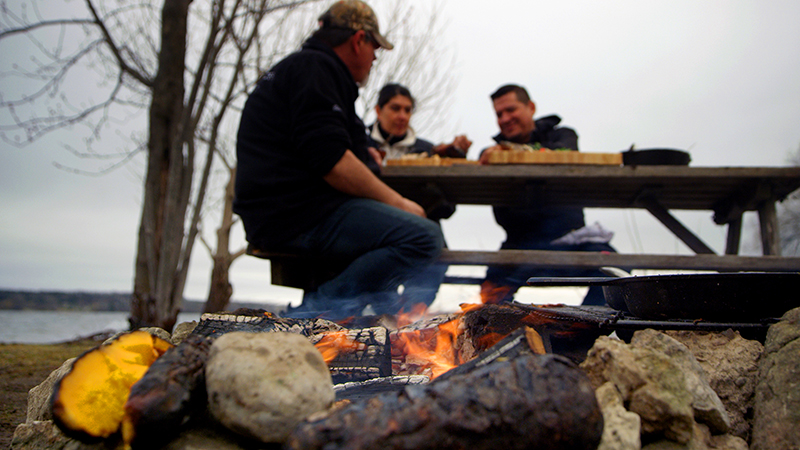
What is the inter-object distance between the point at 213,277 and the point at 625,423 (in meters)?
7.39

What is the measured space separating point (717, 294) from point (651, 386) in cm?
55

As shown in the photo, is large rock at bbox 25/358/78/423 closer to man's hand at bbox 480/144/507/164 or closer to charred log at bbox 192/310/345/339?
charred log at bbox 192/310/345/339

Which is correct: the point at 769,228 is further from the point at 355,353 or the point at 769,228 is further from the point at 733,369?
the point at 355,353

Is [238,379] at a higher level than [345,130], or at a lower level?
lower

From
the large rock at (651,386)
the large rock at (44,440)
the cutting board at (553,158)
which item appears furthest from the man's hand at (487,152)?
the large rock at (44,440)

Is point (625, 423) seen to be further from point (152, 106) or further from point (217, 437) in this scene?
point (152, 106)

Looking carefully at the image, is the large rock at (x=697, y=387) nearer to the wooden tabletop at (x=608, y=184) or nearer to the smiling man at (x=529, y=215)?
the wooden tabletop at (x=608, y=184)

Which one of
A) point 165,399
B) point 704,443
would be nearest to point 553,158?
point 704,443

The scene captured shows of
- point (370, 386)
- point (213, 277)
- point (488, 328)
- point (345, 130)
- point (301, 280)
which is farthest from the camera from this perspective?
point (213, 277)

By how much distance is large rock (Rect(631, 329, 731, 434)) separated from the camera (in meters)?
1.23

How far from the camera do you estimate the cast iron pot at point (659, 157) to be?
350 cm

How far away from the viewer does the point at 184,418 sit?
1.11 meters

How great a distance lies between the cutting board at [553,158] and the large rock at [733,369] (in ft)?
6.88

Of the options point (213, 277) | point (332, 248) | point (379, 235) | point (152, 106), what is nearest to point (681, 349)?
point (379, 235)
